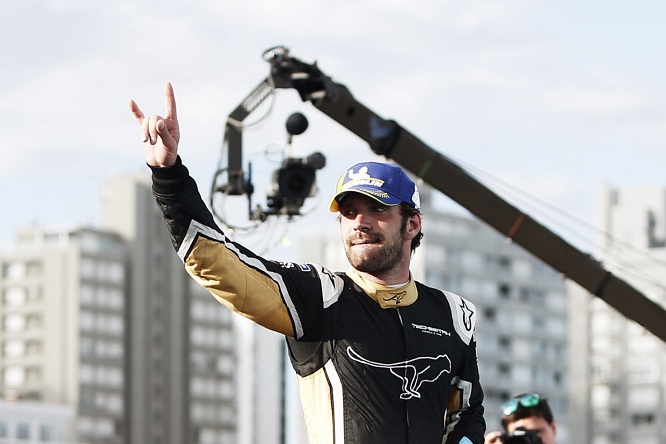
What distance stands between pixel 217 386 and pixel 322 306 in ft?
393

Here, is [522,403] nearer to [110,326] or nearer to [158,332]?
[110,326]

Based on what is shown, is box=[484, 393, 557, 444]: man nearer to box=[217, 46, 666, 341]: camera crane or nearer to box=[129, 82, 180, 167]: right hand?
box=[129, 82, 180, 167]: right hand

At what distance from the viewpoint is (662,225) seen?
117500mm

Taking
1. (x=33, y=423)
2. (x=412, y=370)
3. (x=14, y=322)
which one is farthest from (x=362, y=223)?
(x=14, y=322)

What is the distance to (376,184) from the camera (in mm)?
6734

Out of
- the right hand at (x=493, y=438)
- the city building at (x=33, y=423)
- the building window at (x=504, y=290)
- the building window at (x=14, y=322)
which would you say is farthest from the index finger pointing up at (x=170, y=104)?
the building window at (x=504, y=290)

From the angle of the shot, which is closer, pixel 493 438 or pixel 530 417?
pixel 493 438

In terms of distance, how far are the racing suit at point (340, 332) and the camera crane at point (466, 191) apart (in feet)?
28.7

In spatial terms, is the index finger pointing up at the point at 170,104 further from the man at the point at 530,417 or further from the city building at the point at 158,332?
the city building at the point at 158,332

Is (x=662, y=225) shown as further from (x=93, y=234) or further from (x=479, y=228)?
(x=93, y=234)

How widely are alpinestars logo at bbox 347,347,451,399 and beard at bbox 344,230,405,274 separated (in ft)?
1.12

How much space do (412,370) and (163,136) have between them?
55.4 inches

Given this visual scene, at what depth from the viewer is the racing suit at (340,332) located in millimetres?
6418

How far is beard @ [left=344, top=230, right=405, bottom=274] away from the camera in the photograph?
A: 6.74 meters
